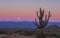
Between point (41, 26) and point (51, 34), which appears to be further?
point (51, 34)

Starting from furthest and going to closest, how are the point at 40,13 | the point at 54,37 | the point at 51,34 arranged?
1. the point at 51,34
2. the point at 54,37
3. the point at 40,13

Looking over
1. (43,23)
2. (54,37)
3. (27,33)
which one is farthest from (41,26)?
(27,33)

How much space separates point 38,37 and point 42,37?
22.8 inches

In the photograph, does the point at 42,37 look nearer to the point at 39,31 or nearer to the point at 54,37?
the point at 39,31

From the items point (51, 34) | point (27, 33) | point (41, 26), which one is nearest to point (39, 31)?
point (41, 26)

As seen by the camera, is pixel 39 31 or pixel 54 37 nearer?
pixel 39 31

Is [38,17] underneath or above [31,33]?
above

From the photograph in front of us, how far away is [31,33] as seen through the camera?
34.0 meters

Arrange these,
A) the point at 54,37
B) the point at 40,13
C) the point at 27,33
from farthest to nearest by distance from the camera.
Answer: the point at 27,33 → the point at 54,37 → the point at 40,13

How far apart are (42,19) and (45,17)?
33 centimetres

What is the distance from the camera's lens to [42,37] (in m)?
18.5

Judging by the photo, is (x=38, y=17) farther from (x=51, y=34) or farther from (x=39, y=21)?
(x=51, y=34)

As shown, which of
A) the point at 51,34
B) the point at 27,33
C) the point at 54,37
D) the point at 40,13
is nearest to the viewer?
the point at 40,13

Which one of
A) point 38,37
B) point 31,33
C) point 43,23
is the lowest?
point 31,33
